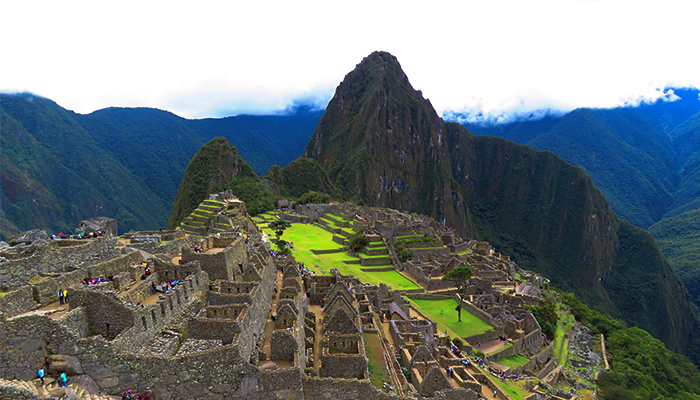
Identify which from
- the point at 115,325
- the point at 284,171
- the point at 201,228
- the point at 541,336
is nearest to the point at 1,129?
the point at 201,228

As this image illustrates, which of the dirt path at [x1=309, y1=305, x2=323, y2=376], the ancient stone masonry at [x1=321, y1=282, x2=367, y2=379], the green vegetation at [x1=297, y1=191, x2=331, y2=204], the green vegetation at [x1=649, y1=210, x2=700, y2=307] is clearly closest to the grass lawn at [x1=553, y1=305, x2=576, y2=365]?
the dirt path at [x1=309, y1=305, x2=323, y2=376]

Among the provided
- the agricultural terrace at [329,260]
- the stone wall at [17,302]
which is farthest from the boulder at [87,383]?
the agricultural terrace at [329,260]

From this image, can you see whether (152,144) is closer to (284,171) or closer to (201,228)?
(284,171)

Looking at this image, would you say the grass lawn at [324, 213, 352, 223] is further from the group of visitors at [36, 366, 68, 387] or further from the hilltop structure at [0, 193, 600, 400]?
the group of visitors at [36, 366, 68, 387]

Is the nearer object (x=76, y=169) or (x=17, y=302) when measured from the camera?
(x=17, y=302)

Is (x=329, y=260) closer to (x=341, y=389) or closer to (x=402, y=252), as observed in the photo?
(x=402, y=252)

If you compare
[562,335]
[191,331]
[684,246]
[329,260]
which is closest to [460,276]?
[562,335]
